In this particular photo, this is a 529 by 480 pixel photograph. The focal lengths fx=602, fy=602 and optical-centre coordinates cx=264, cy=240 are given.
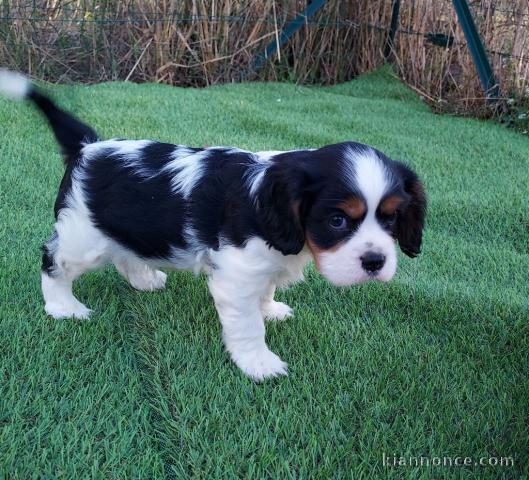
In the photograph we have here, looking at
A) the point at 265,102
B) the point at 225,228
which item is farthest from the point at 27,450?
the point at 265,102

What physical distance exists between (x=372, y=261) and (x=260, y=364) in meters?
0.65

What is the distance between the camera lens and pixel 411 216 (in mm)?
2369

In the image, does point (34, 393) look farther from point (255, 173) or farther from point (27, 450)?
point (255, 173)

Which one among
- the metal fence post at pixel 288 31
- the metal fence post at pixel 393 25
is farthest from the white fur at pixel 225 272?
the metal fence post at pixel 393 25

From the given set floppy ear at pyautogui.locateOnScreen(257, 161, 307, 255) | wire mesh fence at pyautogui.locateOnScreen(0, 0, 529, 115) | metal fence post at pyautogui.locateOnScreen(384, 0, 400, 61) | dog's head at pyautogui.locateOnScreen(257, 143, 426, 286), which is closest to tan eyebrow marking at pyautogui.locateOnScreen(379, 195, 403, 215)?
dog's head at pyautogui.locateOnScreen(257, 143, 426, 286)

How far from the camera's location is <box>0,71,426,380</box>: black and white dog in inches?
82.2

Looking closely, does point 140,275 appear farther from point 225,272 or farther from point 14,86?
point 14,86

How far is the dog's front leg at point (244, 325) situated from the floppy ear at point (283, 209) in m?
0.25

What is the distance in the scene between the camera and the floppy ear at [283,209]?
2104mm

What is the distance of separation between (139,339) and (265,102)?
5.00 meters

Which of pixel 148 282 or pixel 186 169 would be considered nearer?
pixel 186 169

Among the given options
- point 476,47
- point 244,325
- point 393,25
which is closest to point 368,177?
point 244,325

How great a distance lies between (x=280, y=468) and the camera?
188 cm

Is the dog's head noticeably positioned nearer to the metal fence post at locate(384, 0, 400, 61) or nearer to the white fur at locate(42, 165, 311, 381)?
the white fur at locate(42, 165, 311, 381)
